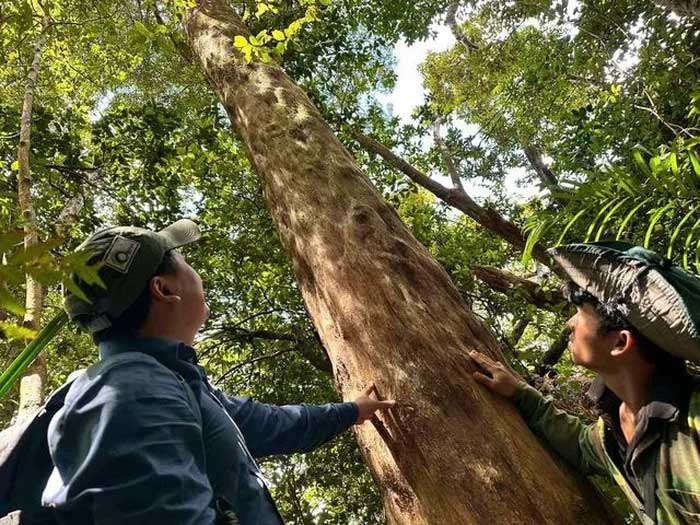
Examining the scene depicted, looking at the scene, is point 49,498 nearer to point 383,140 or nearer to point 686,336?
point 686,336

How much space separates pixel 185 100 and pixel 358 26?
2932mm

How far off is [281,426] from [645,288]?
1.31 meters

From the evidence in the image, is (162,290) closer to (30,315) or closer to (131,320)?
(131,320)

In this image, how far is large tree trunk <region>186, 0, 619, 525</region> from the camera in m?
1.57

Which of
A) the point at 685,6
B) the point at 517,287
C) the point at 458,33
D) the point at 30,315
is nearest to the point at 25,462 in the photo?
the point at 30,315

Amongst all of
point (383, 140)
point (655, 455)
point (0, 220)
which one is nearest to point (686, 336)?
point (655, 455)

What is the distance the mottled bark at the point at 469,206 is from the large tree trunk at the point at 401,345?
11.0ft

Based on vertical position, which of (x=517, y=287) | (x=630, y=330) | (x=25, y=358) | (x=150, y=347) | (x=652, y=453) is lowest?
(x=652, y=453)

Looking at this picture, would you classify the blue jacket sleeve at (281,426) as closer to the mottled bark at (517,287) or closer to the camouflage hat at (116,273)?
the camouflage hat at (116,273)

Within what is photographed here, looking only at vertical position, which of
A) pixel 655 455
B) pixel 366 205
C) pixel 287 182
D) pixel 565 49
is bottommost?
pixel 655 455

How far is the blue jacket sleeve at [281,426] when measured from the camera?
2.10 meters

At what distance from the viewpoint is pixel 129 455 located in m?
1.09

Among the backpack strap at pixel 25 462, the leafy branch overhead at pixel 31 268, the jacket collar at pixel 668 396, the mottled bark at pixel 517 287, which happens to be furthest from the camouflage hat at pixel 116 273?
the mottled bark at pixel 517 287

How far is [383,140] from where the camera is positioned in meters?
8.55
